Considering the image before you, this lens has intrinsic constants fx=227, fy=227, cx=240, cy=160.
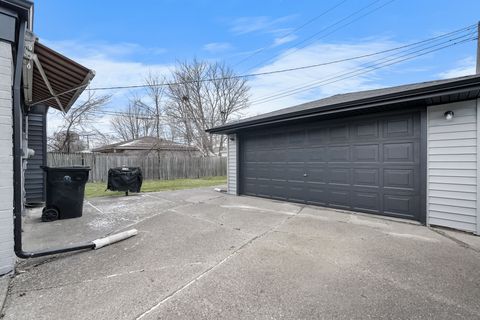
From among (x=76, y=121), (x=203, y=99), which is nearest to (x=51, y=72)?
(x=76, y=121)

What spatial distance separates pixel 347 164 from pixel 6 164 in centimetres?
575

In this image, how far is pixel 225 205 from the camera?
612cm

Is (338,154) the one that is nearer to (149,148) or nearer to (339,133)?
(339,133)

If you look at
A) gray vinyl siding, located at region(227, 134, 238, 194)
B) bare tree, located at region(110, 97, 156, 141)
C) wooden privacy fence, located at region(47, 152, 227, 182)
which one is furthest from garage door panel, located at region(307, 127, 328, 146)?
bare tree, located at region(110, 97, 156, 141)

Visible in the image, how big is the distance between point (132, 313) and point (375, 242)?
3.29 metres

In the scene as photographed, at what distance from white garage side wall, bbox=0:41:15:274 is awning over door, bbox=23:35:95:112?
514mm

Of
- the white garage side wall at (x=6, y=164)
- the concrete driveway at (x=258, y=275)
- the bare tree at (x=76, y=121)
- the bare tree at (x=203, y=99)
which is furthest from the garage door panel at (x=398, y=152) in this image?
the bare tree at (x=203, y=99)

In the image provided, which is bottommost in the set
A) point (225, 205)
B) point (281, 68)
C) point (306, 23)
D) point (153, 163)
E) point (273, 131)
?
point (225, 205)

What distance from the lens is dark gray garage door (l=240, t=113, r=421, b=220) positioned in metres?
4.52

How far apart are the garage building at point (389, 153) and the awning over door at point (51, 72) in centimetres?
432

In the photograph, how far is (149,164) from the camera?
500 inches

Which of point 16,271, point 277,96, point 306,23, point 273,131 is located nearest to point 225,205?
point 273,131

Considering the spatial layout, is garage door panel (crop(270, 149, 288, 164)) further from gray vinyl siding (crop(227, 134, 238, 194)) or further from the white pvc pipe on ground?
the white pvc pipe on ground

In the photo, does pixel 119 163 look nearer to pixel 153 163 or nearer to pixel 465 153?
pixel 153 163
